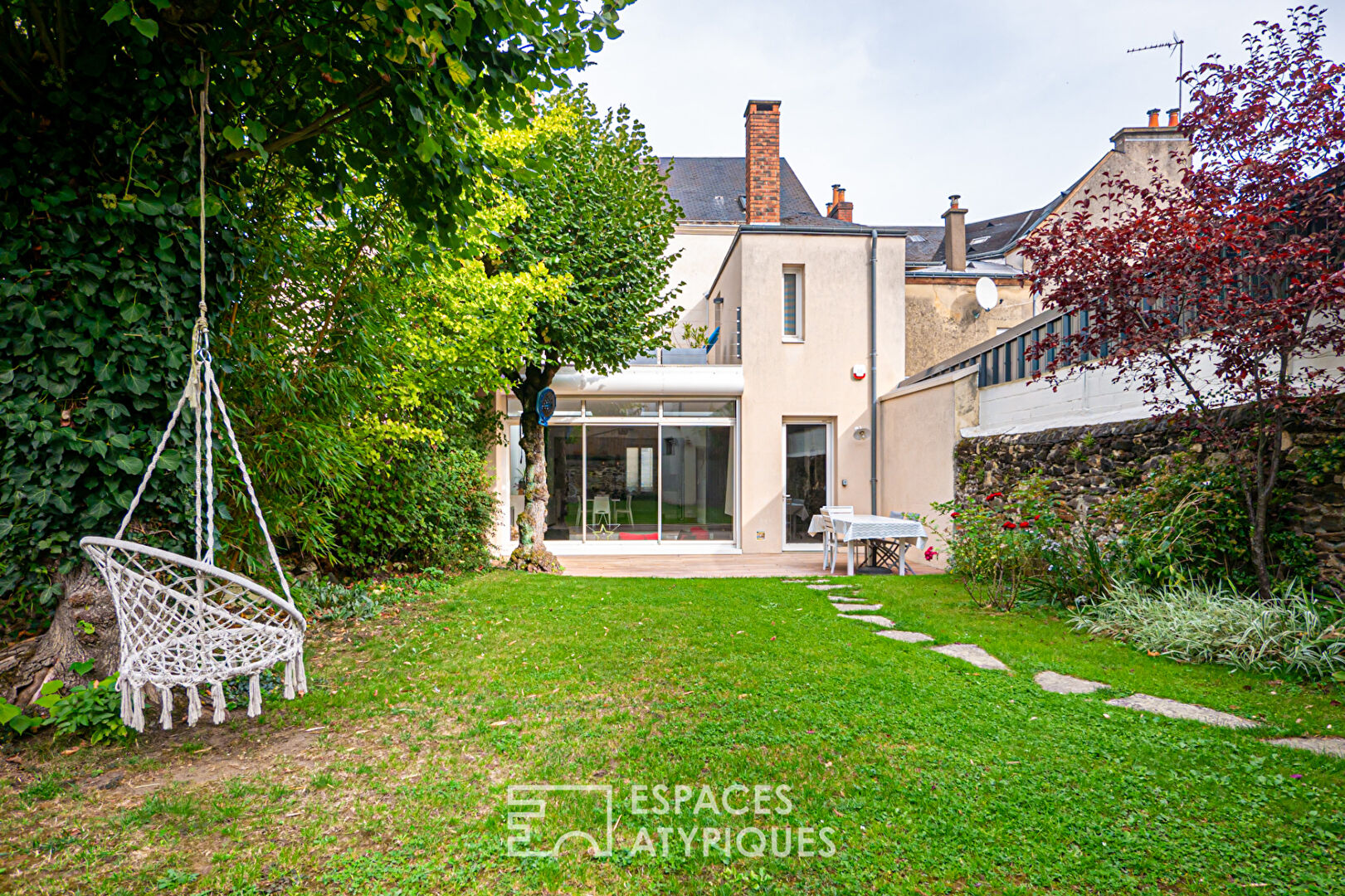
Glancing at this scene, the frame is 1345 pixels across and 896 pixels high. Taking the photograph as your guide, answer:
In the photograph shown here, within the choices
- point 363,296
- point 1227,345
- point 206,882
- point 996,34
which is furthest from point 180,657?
point 996,34

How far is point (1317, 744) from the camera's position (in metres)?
3.21

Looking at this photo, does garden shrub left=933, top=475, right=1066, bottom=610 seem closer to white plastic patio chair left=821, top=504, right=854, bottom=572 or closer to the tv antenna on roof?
white plastic patio chair left=821, top=504, right=854, bottom=572

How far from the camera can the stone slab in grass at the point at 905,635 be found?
212 inches

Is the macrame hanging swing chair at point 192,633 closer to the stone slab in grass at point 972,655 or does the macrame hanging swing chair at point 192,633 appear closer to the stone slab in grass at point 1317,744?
the stone slab in grass at point 972,655

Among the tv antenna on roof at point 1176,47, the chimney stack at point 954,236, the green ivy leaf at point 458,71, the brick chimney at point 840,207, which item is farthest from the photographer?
the brick chimney at point 840,207

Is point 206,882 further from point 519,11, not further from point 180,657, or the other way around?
→ point 519,11

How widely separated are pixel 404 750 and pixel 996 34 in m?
11.2

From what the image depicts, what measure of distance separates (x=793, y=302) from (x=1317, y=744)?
1004 centimetres

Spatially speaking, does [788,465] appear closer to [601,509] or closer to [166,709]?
[601,509]

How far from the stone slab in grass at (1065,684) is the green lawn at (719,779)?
0.11 m

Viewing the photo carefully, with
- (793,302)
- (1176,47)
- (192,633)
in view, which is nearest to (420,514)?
(192,633)

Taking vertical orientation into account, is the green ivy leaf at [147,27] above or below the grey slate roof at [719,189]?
below

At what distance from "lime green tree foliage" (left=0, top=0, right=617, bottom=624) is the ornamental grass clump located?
218 inches

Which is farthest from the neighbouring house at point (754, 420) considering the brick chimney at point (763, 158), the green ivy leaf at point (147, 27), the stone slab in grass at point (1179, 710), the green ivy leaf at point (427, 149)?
the green ivy leaf at point (147, 27)
